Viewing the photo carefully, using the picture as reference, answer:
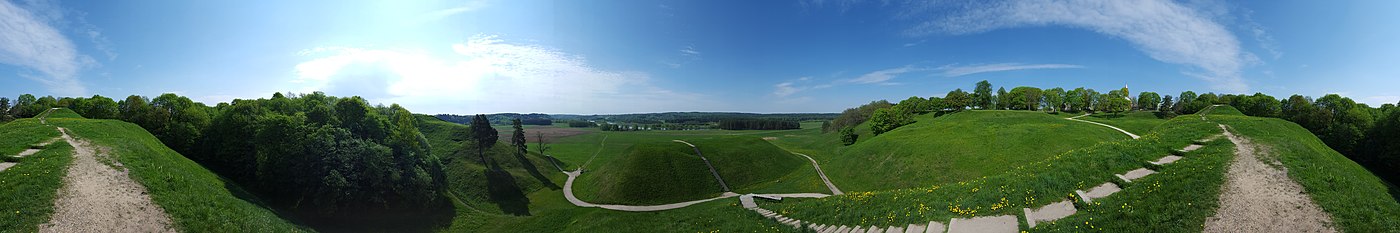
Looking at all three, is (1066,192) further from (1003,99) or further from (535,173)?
(1003,99)

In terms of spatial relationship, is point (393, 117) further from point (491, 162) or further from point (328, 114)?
point (491, 162)

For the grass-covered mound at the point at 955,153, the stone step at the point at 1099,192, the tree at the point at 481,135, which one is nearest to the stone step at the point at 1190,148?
the stone step at the point at 1099,192

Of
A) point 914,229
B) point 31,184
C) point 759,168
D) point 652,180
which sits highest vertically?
point 31,184

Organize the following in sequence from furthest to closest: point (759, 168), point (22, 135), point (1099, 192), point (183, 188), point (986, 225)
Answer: point (759, 168) → point (22, 135) → point (183, 188) → point (1099, 192) → point (986, 225)

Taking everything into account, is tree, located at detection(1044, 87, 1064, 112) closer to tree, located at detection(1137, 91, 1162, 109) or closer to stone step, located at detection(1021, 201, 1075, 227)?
tree, located at detection(1137, 91, 1162, 109)

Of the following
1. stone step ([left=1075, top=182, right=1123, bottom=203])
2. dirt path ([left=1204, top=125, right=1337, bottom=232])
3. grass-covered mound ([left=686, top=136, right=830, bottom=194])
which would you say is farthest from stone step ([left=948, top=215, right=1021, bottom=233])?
grass-covered mound ([left=686, top=136, right=830, bottom=194])

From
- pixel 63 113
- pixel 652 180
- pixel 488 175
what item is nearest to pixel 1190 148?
pixel 652 180
